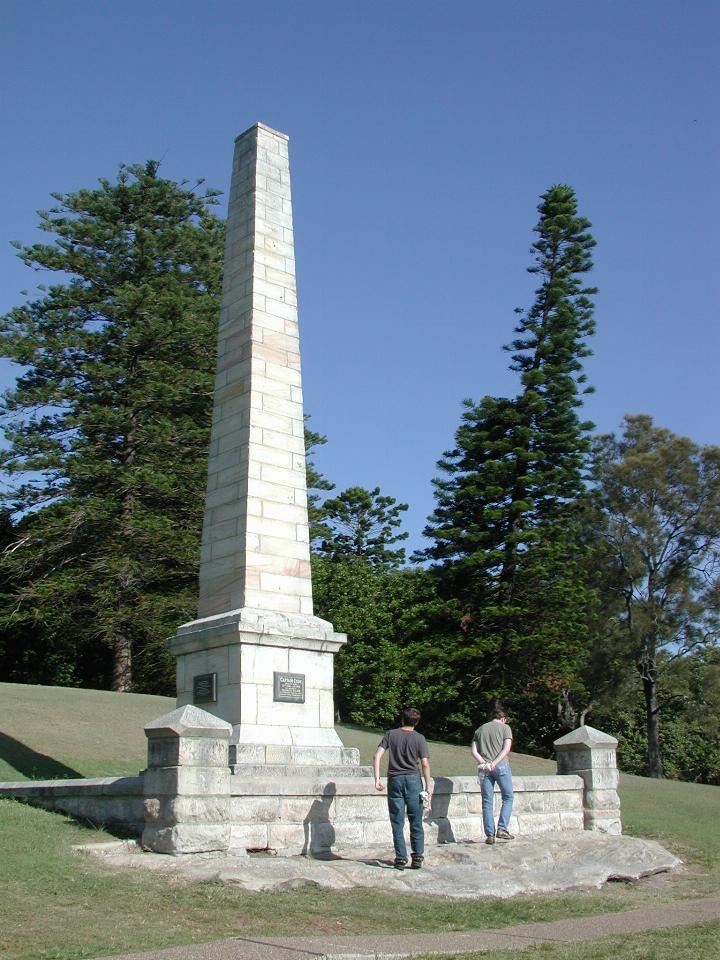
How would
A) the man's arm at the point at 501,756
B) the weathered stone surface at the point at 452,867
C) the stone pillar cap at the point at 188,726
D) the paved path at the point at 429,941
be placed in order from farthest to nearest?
the man's arm at the point at 501,756
the stone pillar cap at the point at 188,726
the weathered stone surface at the point at 452,867
the paved path at the point at 429,941

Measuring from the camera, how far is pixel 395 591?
3544cm

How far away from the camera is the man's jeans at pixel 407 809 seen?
8875mm

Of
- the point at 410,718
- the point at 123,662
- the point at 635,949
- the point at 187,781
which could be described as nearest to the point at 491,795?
the point at 410,718

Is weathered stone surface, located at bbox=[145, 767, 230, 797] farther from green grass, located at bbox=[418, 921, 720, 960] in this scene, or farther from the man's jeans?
green grass, located at bbox=[418, 921, 720, 960]

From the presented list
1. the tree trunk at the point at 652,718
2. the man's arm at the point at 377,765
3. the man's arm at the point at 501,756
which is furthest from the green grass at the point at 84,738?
the tree trunk at the point at 652,718

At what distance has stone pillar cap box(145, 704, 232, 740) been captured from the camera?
28.7 feet

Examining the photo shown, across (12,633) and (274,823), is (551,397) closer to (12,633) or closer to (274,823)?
(12,633)

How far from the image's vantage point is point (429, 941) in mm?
6387

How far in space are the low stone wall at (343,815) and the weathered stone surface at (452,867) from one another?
10 cm

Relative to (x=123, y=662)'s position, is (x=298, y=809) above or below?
below

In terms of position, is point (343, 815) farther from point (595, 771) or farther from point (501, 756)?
point (595, 771)

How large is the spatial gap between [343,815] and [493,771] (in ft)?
5.51

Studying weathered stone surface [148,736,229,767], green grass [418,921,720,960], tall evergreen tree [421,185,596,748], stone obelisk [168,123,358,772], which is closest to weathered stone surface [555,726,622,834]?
stone obelisk [168,123,358,772]

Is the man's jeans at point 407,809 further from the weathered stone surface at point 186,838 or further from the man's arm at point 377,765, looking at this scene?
the weathered stone surface at point 186,838
